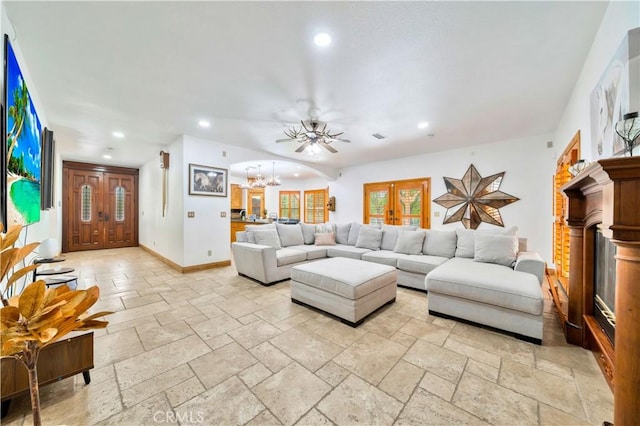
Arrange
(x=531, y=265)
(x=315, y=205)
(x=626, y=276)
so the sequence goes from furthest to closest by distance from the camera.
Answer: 1. (x=315, y=205)
2. (x=531, y=265)
3. (x=626, y=276)

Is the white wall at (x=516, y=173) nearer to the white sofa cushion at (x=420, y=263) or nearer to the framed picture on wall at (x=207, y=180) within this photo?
the white sofa cushion at (x=420, y=263)

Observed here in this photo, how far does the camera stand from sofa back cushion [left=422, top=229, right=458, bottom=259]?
147 inches

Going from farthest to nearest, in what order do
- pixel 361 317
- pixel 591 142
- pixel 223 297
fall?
pixel 223 297, pixel 361 317, pixel 591 142

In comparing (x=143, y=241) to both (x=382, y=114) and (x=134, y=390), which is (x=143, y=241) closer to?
(x=134, y=390)

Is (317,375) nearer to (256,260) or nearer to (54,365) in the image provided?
(54,365)

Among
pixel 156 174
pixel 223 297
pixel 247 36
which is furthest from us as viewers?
pixel 156 174

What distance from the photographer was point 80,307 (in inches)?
35.3

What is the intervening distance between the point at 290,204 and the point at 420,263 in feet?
25.5

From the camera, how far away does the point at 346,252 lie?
4395 millimetres

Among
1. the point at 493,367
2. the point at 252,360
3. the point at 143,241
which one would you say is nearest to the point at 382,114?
the point at 493,367

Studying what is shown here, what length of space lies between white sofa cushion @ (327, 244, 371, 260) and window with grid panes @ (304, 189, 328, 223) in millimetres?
4817

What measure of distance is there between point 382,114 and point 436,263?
2222mm
